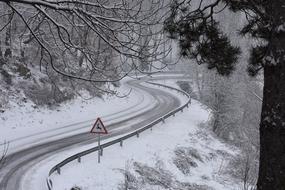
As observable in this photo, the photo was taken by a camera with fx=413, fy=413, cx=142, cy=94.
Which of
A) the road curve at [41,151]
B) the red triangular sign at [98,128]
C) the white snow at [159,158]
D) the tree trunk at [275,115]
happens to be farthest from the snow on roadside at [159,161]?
the tree trunk at [275,115]

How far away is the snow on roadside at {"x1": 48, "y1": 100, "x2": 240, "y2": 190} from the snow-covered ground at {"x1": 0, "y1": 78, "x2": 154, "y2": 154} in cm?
464

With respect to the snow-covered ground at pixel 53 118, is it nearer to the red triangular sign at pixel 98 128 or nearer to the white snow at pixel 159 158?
the white snow at pixel 159 158

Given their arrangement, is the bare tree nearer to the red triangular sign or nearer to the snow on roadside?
the snow on roadside

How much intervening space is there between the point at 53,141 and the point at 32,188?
28.4 feet

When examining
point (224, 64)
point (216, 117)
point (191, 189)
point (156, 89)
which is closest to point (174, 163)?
point (191, 189)

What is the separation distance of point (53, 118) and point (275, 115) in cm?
2786

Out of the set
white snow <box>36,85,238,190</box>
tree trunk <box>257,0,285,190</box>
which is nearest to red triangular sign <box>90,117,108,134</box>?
white snow <box>36,85,238,190</box>

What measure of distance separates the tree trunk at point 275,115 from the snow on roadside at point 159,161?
13846 millimetres

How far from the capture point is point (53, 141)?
25078 millimetres

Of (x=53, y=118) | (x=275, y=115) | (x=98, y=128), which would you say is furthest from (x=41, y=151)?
(x=275, y=115)

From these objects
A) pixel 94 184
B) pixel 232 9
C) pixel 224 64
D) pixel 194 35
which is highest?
pixel 232 9

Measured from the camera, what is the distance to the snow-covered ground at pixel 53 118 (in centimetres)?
2559

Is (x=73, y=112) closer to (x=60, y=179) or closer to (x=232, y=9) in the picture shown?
(x=60, y=179)

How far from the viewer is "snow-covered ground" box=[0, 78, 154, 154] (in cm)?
2559
